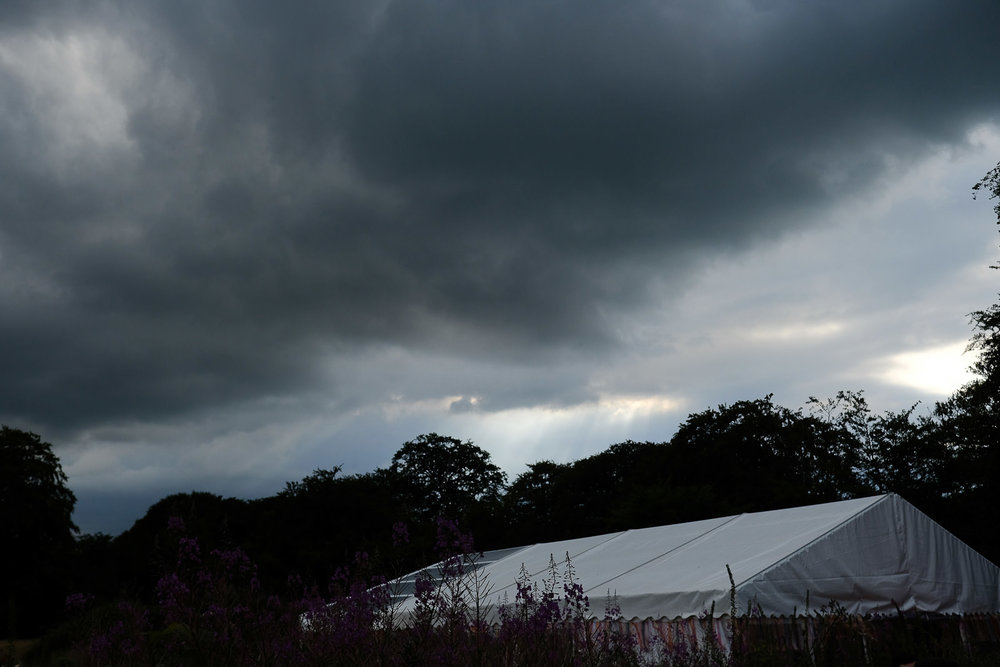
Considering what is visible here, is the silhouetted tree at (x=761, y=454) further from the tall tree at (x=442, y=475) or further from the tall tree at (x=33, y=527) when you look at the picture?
the tall tree at (x=33, y=527)

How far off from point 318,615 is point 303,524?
29699 mm

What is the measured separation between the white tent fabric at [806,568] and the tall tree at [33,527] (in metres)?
24.4

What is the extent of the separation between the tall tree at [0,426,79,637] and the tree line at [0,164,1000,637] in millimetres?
52

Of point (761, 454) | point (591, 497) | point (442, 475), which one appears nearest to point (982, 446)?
point (761, 454)

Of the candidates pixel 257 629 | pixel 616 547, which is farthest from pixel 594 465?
pixel 257 629

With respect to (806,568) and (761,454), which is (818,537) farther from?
(761,454)

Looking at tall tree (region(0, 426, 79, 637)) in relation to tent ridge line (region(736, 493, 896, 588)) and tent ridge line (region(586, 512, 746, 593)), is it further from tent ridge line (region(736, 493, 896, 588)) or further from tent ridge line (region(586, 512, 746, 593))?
tent ridge line (region(736, 493, 896, 588))

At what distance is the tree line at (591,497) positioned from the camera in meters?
24.4

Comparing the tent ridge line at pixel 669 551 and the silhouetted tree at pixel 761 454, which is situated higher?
the silhouetted tree at pixel 761 454

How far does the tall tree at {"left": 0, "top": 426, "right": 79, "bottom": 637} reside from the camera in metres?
30.3

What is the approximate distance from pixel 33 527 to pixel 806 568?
32.5 metres

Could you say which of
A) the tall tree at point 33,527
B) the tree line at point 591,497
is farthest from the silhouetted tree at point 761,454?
the tall tree at point 33,527

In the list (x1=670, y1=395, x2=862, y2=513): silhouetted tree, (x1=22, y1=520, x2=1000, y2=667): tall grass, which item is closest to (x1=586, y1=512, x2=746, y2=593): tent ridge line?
(x1=22, y1=520, x2=1000, y2=667): tall grass

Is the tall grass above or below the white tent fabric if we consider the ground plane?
above
